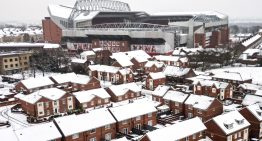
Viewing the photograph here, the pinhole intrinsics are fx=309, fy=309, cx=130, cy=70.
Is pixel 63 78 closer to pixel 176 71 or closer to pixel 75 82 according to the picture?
pixel 75 82

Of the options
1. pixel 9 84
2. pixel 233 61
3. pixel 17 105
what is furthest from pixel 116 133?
pixel 233 61

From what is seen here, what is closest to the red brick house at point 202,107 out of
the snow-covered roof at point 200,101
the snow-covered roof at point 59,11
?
the snow-covered roof at point 200,101

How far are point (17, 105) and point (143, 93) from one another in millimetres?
20398

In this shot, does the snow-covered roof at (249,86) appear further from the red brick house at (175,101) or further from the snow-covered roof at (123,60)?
the snow-covered roof at (123,60)

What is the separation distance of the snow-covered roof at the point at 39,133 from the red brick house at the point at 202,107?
17708 millimetres

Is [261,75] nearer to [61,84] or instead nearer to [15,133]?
[61,84]

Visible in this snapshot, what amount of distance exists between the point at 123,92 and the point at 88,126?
53.6 feet

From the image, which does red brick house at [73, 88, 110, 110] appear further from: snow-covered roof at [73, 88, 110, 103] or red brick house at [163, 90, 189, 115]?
red brick house at [163, 90, 189, 115]

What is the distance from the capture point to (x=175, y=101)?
41875 mm

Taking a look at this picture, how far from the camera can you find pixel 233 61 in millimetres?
79250

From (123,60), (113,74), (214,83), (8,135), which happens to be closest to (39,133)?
(8,135)

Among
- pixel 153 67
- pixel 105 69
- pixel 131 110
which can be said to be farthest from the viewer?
pixel 153 67

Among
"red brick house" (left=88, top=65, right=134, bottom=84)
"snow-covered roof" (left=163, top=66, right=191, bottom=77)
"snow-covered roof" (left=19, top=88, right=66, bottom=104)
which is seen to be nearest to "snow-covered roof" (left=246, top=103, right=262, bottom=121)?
"snow-covered roof" (left=163, top=66, right=191, bottom=77)

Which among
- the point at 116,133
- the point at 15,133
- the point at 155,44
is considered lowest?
the point at 116,133
